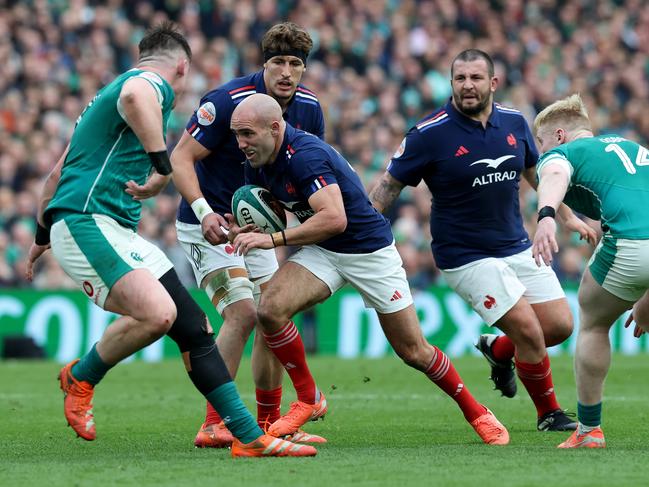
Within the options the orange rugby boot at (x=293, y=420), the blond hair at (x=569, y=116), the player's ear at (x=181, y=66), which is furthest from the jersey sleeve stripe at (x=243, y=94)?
the orange rugby boot at (x=293, y=420)

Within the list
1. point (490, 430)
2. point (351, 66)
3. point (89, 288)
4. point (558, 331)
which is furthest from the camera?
point (351, 66)

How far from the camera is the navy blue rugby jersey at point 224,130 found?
8.10m

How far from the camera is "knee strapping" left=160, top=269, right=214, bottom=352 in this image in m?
6.81

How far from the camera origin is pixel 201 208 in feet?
25.7

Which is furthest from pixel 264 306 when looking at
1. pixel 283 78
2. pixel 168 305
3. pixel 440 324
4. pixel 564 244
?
pixel 564 244

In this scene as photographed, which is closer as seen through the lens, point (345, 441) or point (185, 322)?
point (185, 322)

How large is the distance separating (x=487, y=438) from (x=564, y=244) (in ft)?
38.7

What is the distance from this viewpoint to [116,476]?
612 centimetres

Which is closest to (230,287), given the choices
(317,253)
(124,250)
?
(317,253)

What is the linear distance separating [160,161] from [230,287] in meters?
1.82

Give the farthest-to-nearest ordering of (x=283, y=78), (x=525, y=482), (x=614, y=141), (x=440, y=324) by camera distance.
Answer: (x=440, y=324) < (x=283, y=78) < (x=614, y=141) < (x=525, y=482)

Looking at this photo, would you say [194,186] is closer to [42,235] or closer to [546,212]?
[42,235]

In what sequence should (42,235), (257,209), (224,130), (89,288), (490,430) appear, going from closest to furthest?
(89,288), (42,235), (257,209), (490,430), (224,130)

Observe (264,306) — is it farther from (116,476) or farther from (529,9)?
(529,9)
